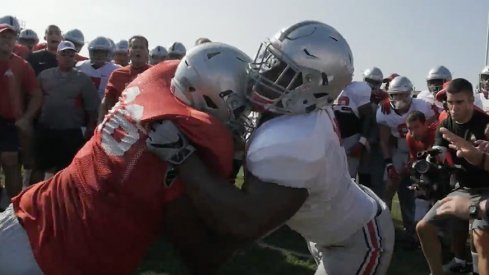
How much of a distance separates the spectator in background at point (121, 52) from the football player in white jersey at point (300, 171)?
5.65 metres

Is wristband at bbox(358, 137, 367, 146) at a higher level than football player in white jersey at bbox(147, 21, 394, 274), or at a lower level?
lower

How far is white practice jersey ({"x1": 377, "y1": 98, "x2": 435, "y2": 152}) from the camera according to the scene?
19.8 feet

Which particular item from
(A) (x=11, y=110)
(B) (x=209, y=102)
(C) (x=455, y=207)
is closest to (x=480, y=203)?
(C) (x=455, y=207)

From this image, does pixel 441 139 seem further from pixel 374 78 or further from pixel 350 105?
pixel 374 78

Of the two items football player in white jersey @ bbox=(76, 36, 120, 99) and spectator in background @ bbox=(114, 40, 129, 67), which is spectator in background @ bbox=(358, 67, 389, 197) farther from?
spectator in background @ bbox=(114, 40, 129, 67)

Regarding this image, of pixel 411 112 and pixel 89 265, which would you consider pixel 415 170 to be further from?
pixel 89 265

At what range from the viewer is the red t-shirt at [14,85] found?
210 inches

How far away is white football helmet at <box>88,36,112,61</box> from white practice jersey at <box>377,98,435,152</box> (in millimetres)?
2922

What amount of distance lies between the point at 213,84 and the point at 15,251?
85 centimetres

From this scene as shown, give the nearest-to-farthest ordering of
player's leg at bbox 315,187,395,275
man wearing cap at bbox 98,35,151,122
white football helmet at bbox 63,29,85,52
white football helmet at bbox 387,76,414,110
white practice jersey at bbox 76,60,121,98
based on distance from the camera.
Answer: player's leg at bbox 315,187,395,275
man wearing cap at bbox 98,35,151,122
white football helmet at bbox 387,76,414,110
white practice jersey at bbox 76,60,121,98
white football helmet at bbox 63,29,85,52

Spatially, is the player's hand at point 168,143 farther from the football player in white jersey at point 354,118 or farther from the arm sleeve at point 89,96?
the football player in white jersey at point 354,118

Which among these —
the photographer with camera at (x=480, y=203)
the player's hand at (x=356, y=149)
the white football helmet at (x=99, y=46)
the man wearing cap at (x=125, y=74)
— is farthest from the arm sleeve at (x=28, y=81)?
the photographer with camera at (x=480, y=203)

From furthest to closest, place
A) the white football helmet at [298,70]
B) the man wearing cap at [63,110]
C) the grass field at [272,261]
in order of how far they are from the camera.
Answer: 1. the man wearing cap at [63,110]
2. the grass field at [272,261]
3. the white football helmet at [298,70]

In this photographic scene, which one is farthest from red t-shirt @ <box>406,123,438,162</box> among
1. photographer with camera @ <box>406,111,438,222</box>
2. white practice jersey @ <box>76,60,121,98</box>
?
white practice jersey @ <box>76,60,121,98</box>
